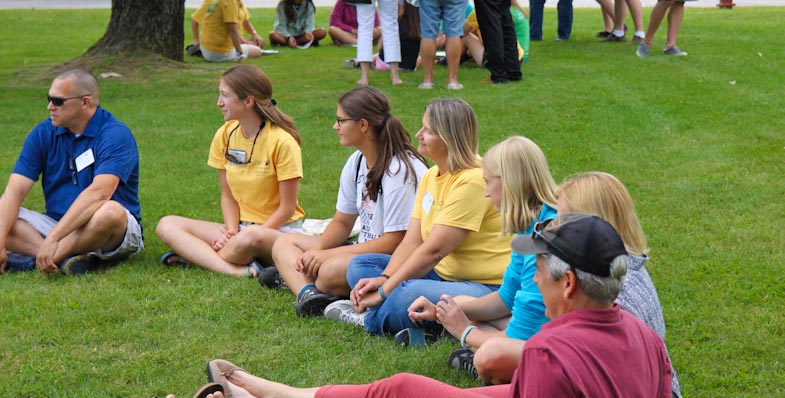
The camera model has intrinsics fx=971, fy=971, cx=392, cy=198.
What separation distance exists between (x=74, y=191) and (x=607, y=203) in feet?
12.6

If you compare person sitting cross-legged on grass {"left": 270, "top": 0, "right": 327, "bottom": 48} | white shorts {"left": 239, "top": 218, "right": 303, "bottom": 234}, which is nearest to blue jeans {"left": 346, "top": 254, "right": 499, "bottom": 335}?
white shorts {"left": 239, "top": 218, "right": 303, "bottom": 234}

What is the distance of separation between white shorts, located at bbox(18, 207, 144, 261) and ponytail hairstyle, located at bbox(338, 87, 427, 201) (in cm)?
166

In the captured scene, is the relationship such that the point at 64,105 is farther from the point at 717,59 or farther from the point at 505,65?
the point at 717,59

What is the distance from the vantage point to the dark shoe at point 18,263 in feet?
19.2

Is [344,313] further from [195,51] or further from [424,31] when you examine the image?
[195,51]

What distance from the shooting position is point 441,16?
10414 mm

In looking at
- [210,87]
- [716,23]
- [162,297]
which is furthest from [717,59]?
[162,297]

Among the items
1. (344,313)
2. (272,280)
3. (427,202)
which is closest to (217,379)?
(344,313)

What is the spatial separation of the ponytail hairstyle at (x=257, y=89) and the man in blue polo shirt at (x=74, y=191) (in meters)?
0.81

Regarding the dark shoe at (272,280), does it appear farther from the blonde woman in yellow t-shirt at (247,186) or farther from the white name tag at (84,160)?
the white name tag at (84,160)

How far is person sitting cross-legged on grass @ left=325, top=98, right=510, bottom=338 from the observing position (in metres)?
4.41

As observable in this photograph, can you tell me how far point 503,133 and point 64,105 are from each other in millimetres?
4134

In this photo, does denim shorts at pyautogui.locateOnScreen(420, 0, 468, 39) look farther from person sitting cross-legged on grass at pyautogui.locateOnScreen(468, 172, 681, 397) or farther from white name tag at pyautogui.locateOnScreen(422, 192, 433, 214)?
person sitting cross-legged on grass at pyautogui.locateOnScreen(468, 172, 681, 397)

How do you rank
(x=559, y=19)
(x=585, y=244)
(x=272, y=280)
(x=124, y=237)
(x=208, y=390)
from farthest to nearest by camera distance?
1. (x=559, y=19)
2. (x=124, y=237)
3. (x=272, y=280)
4. (x=208, y=390)
5. (x=585, y=244)
